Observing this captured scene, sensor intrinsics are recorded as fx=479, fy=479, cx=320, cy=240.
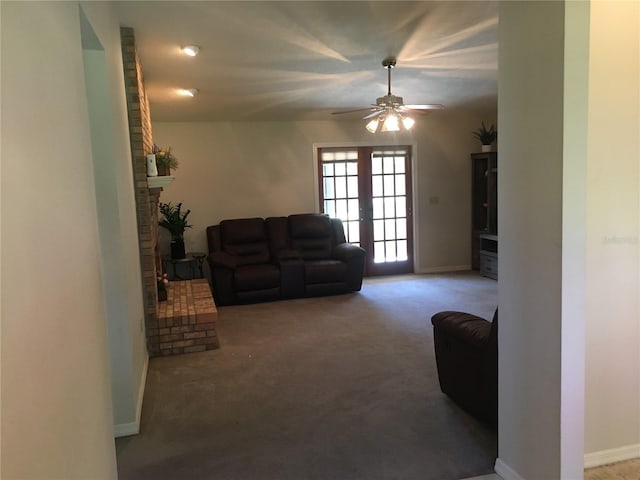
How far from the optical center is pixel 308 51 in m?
3.71

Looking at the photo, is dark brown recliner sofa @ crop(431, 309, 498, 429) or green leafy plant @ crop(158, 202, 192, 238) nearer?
dark brown recliner sofa @ crop(431, 309, 498, 429)

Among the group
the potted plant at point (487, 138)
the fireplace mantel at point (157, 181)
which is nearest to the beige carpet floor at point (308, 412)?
the fireplace mantel at point (157, 181)

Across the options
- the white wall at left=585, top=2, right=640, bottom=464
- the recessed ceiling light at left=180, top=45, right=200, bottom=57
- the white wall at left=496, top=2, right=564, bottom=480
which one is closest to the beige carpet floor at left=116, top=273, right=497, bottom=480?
the white wall at left=496, top=2, right=564, bottom=480

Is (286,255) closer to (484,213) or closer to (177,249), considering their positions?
(177,249)

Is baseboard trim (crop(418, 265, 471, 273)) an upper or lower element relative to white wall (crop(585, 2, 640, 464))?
lower

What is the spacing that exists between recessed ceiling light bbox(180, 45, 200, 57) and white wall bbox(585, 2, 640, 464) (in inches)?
102

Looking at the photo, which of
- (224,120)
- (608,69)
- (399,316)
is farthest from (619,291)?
(224,120)

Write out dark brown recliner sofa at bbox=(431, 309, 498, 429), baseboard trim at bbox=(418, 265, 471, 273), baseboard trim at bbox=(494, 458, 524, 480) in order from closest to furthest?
baseboard trim at bbox=(494, 458, 524, 480)
dark brown recliner sofa at bbox=(431, 309, 498, 429)
baseboard trim at bbox=(418, 265, 471, 273)

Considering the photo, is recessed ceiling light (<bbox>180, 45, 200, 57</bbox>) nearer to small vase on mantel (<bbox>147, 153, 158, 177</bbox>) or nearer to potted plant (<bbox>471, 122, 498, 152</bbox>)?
small vase on mantel (<bbox>147, 153, 158, 177</bbox>)

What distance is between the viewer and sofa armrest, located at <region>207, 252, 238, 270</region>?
19.1 feet

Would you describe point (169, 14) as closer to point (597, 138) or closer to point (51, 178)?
point (51, 178)

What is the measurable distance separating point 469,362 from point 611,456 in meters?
0.79

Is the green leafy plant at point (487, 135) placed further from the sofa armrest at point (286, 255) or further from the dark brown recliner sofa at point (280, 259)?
the sofa armrest at point (286, 255)

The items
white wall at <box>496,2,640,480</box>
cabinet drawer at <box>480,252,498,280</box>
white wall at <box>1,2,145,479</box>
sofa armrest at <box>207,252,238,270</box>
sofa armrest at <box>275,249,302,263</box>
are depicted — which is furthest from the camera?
cabinet drawer at <box>480,252,498,280</box>
